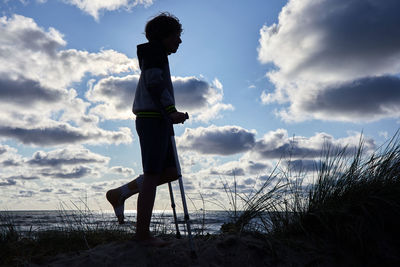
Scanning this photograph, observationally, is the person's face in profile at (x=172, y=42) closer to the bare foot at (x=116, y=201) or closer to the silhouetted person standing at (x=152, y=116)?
the silhouetted person standing at (x=152, y=116)

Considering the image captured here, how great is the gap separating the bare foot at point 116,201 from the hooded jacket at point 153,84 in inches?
42.0

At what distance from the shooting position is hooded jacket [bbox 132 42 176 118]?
304 centimetres

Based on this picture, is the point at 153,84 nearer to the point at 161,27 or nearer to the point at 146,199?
the point at 161,27

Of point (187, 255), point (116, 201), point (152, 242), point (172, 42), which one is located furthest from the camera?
point (116, 201)

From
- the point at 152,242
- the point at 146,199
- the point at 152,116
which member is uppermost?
the point at 152,116

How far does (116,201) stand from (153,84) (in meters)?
1.55

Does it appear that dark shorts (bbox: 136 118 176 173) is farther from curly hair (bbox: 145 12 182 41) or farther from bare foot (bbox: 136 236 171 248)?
curly hair (bbox: 145 12 182 41)

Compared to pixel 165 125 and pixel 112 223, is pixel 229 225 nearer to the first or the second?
pixel 165 125

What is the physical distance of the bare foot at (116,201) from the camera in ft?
12.2

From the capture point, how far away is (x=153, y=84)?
119 inches

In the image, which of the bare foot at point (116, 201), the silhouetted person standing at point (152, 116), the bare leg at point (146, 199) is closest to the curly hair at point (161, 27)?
the silhouetted person standing at point (152, 116)

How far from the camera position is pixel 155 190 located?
10.3 ft

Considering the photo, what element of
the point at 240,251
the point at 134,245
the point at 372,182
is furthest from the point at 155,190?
the point at 372,182

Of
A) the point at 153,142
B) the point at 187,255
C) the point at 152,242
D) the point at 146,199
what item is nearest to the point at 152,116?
the point at 153,142
